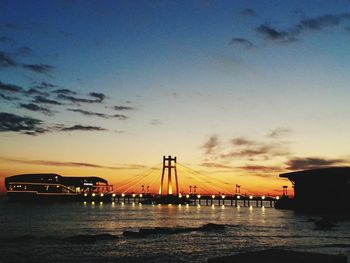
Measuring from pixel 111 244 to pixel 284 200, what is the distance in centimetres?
12317

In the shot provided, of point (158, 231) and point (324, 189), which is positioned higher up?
point (324, 189)

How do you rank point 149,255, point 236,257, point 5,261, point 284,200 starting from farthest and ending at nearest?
point 284,200 < point 149,255 < point 5,261 < point 236,257

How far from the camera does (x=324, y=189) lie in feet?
415

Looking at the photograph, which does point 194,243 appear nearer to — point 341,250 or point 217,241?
point 217,241

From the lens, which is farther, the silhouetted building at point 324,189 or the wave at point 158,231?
the silhouetted building at point 324,189

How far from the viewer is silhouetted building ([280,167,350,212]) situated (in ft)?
405

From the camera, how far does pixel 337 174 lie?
405 feet

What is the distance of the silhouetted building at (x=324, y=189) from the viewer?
12344 centimetres

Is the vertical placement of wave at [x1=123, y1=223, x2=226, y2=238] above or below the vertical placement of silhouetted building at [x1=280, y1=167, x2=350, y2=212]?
below

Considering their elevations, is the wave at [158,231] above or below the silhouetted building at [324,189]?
below

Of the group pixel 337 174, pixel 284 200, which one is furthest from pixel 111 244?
pixel 284 200

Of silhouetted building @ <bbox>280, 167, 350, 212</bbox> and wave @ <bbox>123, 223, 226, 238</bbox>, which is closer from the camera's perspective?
wave @ <bbox>123, 223, 226, 238</bbox>

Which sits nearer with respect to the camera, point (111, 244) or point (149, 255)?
point (149, 255)

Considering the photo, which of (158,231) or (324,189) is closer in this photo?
(158,231)
